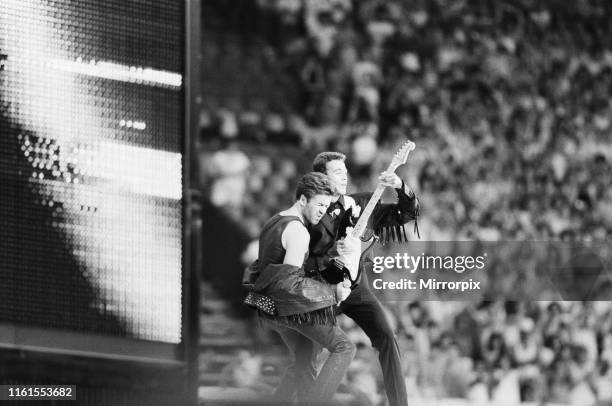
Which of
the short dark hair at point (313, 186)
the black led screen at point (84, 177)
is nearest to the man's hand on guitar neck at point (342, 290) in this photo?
the short dark hair at point (313, 186)

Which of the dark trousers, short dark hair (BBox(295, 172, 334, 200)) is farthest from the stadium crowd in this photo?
short dark hair (BBox(295, 172, 334, 200))

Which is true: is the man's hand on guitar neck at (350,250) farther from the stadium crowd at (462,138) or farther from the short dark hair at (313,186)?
the stadium crowd at (462,138)

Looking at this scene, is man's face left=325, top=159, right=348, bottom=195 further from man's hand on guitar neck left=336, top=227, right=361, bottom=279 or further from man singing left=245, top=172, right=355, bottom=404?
man's hand on guitar neck left=336, top=227, right=361, bottom=279

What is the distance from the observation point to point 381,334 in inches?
119

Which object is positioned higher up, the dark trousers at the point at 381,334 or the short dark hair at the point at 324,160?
the short dark hair at the point at 324,160

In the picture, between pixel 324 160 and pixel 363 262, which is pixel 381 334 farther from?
pixel 324 160

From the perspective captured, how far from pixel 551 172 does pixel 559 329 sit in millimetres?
755

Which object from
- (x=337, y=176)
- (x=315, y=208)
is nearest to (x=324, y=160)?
(x=337, y=176)

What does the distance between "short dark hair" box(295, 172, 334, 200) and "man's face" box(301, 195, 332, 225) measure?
1cm

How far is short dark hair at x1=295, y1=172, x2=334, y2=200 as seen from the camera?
3.01m

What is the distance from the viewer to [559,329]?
404cm

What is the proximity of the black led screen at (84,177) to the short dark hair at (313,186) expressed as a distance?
0.47m

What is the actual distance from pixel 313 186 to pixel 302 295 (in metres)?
0.36

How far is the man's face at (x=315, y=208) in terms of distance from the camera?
3008 millimetres
